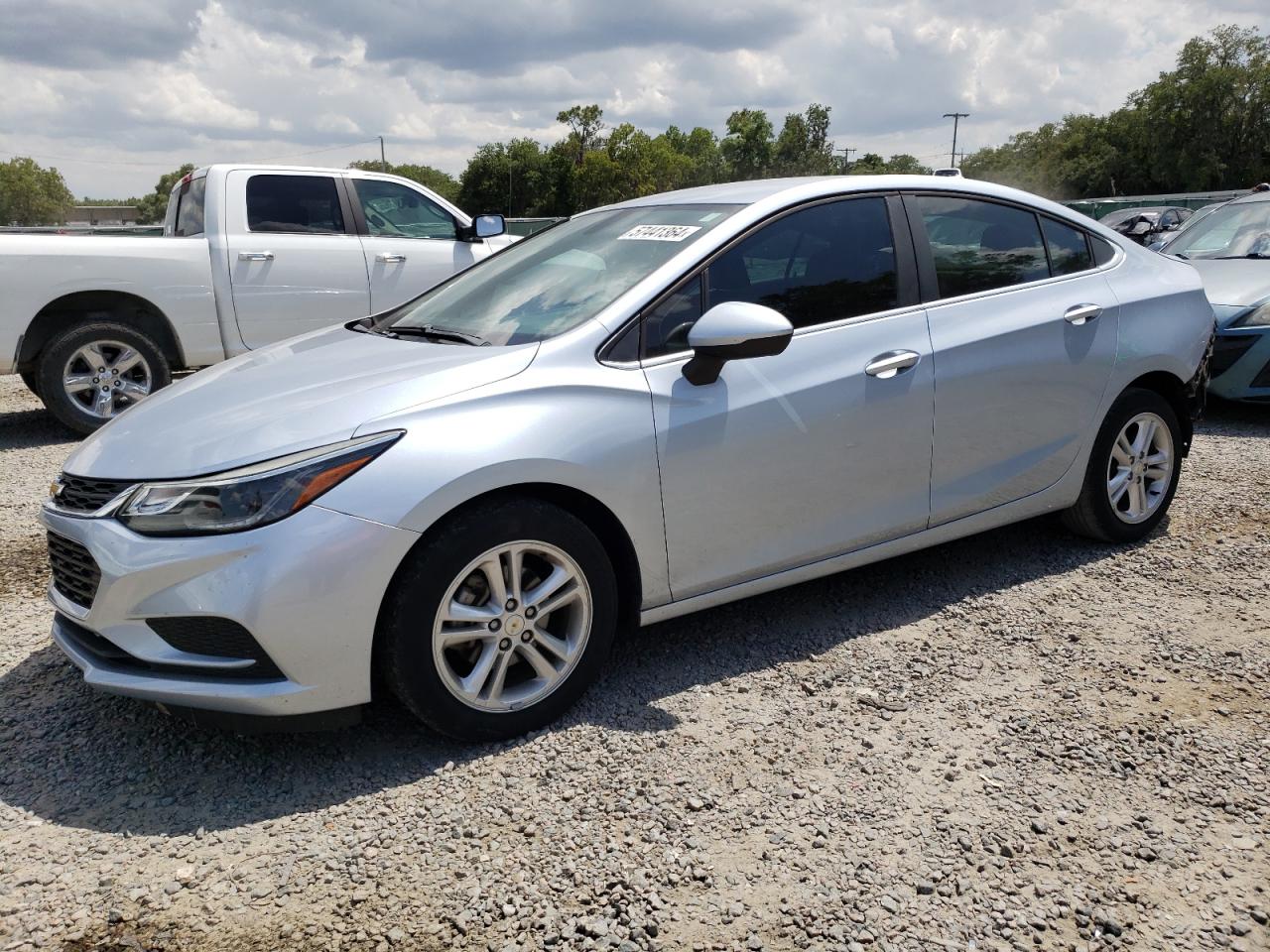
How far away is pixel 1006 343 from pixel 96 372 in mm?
6300

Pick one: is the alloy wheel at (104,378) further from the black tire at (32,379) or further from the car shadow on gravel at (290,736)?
the car shadow on gravel at (290,736)

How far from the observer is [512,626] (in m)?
3.07

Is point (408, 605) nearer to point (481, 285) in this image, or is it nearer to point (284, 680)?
point (284, 680)

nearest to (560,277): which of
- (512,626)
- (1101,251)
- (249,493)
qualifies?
(512,626)

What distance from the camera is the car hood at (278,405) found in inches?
114

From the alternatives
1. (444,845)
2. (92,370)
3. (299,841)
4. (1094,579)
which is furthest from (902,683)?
(92,370)

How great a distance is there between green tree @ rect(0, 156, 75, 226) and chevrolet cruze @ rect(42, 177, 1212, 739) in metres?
120

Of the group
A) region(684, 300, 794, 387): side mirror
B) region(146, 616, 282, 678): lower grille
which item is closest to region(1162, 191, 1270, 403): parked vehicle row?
region(684, 300, 794, 387): side mirror

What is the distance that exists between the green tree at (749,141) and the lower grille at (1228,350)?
112m

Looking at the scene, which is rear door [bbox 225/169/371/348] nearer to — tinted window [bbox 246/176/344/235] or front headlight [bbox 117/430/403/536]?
tinted window [bbox 246/176/344/235]

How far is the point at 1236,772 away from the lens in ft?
9.75

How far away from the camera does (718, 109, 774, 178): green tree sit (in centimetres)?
11631

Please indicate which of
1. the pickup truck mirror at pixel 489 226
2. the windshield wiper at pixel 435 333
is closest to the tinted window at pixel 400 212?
the pickup truck mirror at pixel 489 226

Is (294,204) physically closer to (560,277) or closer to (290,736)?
(560,277)
